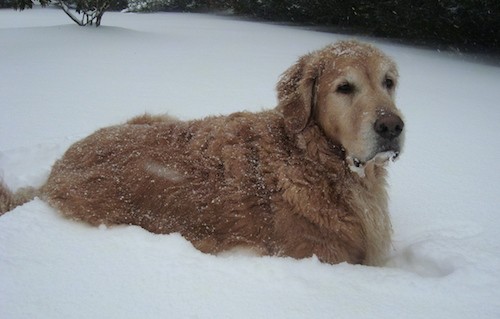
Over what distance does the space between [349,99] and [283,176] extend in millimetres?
716

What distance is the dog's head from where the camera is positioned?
9.19 feet

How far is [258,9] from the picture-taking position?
60.4 ft

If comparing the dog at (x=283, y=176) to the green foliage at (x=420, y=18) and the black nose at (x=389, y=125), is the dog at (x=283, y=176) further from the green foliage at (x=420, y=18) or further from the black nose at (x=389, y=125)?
the green foliage at (x=420, y=18)

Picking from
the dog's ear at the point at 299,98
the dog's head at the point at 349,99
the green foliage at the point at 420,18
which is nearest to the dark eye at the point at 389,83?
the dog's head at the point at 349,99

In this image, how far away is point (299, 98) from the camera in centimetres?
322

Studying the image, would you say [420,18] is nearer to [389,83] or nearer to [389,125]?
[389,83]

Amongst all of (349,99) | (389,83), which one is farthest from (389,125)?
(389,83)

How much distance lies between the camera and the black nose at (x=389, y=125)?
2.73m

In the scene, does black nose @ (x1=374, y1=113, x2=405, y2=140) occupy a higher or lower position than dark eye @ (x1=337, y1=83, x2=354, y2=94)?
lower

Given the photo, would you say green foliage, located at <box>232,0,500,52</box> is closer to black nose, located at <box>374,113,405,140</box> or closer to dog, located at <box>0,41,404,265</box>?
dog, located at <box>0,41,404,265</box>

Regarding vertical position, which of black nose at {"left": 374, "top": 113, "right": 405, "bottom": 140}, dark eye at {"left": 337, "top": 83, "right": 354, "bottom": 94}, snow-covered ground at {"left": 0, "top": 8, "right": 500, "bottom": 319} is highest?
dark eye at {"left": 337, "top": 83, "right": 354, "bottom": 94}

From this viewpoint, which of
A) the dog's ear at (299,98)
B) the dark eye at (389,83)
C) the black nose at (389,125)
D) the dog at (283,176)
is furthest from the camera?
the dark eye at (389,83)

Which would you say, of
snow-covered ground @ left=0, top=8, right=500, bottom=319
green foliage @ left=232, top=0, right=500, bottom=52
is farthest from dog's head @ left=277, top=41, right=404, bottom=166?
green foliage @ left=232, top=0, right=500, bottom=52

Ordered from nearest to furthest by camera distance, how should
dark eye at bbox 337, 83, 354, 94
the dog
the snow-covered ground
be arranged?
the snow-covered ground → the dog → dark eye at bbox 337, 83, 354, 94
